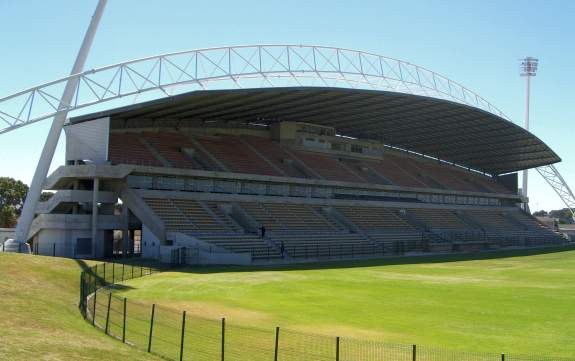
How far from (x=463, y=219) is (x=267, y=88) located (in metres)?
37.1

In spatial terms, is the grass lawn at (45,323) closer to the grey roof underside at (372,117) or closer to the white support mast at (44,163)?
the white support mast at (44,163)

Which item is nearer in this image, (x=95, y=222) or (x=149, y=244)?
(x=149, y=244)

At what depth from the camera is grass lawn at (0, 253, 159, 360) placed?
1273 cm

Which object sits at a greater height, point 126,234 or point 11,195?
point 11,195

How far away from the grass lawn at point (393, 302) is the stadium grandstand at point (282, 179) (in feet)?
31.0

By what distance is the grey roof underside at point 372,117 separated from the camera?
1911 inches

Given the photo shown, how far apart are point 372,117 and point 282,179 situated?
12.6 m

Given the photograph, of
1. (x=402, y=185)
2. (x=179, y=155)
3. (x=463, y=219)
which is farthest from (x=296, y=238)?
(x=463, y=219)

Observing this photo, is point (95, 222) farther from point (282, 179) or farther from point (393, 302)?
point (393, 302)

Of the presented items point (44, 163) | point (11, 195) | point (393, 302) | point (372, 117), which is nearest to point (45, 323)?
point (393, 302)

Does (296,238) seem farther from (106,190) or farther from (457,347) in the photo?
(457,347)

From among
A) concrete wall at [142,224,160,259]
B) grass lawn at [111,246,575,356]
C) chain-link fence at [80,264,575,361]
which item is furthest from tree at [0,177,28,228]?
chain-link fence at [80,264,575,361]

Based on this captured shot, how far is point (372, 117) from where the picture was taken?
201 ft

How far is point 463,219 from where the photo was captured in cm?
7175
